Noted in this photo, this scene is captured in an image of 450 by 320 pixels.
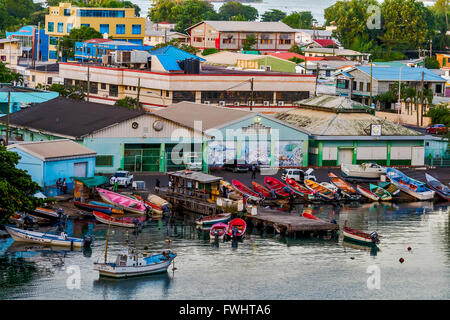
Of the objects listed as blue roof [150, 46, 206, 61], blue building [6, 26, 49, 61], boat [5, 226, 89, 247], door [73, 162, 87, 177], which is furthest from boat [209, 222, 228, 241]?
blue building [6, 26, 49, 61]

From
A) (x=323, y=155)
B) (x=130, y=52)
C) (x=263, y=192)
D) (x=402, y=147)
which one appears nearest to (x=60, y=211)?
(x=263, y=192)

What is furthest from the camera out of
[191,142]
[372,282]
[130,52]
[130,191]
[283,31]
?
[283,31]

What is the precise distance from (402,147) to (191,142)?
1727cm

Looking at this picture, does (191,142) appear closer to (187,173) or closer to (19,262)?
(187,173)

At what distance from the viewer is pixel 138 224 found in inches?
2147

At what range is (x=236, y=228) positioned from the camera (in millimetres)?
52969

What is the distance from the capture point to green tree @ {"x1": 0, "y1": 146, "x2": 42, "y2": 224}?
4728 centimetres

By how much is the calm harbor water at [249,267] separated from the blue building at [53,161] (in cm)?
500

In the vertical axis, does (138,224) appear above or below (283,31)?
below

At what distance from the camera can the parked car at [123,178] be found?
204ft

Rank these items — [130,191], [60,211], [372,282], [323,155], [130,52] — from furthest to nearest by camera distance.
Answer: [130,52] < [323,155] < [130,191] < [60,211] < [372,282]

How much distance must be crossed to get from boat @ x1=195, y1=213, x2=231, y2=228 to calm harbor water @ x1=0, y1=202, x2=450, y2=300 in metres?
0.67

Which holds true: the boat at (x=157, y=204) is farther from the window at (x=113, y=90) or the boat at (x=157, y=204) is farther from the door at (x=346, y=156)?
the window at (x=113, y=90)

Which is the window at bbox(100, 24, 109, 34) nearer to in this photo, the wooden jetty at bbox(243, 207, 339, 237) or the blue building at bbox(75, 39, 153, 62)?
the blue building at bbox(75, 39, 153, 62)
